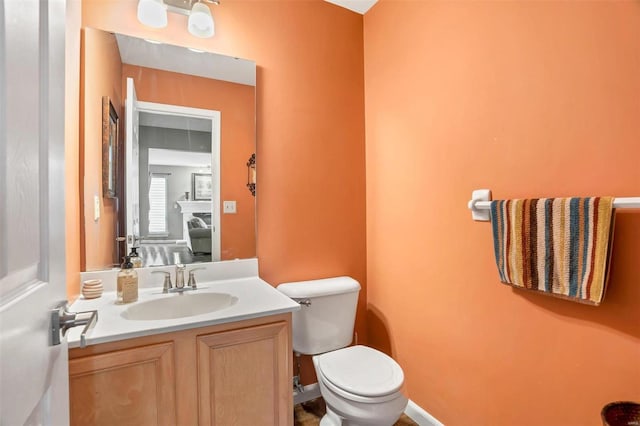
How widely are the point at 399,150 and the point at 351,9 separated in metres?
1.03

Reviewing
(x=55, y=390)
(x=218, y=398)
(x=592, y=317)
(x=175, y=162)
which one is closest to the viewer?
(x=55, y=390)

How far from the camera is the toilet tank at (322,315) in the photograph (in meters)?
1.70

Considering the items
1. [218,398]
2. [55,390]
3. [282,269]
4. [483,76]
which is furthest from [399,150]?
[55,390]

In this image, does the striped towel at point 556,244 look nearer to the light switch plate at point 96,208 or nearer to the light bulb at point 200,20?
the light bulb at point 200,20

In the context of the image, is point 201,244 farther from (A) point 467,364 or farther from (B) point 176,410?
(A) point 467,364

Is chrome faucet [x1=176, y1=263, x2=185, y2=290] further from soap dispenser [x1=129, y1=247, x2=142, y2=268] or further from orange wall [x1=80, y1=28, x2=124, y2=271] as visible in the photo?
orange wall [x1=80, y1=28, x2=124, y2=271]

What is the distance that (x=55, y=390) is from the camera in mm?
674

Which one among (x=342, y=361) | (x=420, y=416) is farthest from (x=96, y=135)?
(x=420, y=416)

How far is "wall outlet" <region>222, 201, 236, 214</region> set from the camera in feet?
5.74

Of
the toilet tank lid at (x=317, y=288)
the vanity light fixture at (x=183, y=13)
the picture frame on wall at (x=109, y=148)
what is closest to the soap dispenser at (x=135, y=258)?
the picture frame on wall at (x=109, y=148)

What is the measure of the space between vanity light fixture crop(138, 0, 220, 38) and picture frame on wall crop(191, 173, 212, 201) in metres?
0.73

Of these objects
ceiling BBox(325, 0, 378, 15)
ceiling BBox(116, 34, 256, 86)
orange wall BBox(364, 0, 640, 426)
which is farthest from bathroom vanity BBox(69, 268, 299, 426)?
ceiling BBox(325, 0, 378, 15)

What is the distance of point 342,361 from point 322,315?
0.26m

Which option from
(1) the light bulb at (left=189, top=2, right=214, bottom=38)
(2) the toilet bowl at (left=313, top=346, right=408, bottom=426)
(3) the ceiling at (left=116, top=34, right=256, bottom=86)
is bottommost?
(2) the toilet bowl at (left=313, top=346, right=408, bottom=426)
